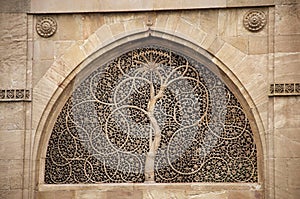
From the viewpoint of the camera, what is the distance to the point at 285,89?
11.6 m

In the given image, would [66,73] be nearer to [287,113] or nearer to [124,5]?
[124,5]

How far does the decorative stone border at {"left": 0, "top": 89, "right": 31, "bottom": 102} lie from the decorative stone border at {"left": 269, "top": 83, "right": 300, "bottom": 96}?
304 centimetres

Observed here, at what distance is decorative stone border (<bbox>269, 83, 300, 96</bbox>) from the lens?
37.9ft

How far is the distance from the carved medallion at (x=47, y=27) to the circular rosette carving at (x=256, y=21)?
2462 millimetres

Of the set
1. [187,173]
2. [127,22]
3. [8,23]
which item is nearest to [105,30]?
[127,22]

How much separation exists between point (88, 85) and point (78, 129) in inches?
22.7

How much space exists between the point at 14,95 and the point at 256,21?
10.4ft

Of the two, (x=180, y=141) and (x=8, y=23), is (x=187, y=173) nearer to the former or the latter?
(x=180, y=141)

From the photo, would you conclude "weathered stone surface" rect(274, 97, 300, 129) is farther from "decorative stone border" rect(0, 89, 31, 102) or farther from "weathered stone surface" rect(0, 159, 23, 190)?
"weathered stone surface" rect(0, 159, 23, 190)

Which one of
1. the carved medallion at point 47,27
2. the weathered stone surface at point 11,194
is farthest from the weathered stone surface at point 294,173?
the carved medallion at point 47,27

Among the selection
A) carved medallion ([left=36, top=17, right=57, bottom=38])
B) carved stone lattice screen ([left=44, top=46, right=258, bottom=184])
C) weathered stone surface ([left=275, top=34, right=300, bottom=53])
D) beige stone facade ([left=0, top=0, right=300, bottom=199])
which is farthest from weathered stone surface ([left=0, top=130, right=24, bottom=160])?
weathered stone surface ([left=275, top=34, right=300, bottom=53])

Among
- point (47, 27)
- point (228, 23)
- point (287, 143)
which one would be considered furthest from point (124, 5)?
point (287, 143)

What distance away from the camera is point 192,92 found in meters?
12.1

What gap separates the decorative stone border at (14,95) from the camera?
39.4 ft
